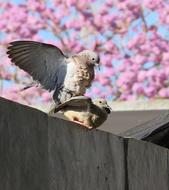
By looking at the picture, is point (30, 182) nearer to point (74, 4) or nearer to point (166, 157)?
point (166, 157)

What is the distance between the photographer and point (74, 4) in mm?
A: 9578

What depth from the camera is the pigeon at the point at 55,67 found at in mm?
2586

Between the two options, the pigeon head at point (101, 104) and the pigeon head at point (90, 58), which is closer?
the pigeon head at point (101, 104)

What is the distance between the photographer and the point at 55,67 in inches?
105

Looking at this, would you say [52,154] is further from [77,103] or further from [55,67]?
[55,67]

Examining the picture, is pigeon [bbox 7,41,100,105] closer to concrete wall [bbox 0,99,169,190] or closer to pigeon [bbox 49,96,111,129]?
pigeon [bbox 49,96,111,129]

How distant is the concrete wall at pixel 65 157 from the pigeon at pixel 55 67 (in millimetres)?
255

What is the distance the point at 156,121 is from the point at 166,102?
2.31m

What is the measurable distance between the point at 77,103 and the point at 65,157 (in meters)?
0.30

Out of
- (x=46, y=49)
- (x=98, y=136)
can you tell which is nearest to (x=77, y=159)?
(x=98, y=136)

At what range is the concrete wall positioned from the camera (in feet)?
6.03

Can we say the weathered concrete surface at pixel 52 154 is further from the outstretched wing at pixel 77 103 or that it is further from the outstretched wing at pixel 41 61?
the outstretched wing at pixel 41 61

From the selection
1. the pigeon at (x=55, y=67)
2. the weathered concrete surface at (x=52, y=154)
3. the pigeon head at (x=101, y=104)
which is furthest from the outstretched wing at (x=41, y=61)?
the weathered concrete surface at (x=52, y=154)

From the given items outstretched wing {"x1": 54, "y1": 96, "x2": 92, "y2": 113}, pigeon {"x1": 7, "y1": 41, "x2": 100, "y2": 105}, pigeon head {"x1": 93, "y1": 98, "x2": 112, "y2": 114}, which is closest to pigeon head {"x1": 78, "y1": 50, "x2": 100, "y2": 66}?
pigeon {"x1": 7, "y1": 41, "x2": 100, "y2": 105}
